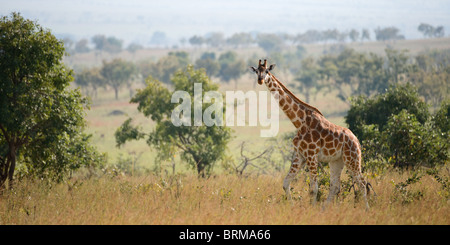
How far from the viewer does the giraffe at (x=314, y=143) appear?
33.1ft

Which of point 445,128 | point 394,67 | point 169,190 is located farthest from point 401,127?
point 394,67

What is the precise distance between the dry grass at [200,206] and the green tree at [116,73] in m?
67.5

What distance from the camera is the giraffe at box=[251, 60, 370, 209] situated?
10.1 m

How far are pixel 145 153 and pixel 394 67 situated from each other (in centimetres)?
3939

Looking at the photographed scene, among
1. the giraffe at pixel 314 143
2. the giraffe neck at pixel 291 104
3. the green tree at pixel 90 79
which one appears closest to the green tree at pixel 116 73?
the green tree at pixel 90 79

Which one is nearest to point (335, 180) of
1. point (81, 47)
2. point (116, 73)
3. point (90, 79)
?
point (90, 79)

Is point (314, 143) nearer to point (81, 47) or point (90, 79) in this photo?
point (90, 79)

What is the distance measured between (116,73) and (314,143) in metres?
71.5

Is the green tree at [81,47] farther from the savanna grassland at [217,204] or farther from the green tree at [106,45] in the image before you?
the savanna grassland at [217,204]

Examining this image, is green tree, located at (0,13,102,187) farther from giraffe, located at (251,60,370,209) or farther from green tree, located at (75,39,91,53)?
green tree, located at (75,39,91,53)

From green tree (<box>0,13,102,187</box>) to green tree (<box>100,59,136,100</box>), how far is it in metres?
65.1

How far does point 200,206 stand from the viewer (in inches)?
399

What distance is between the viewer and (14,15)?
502 inches
